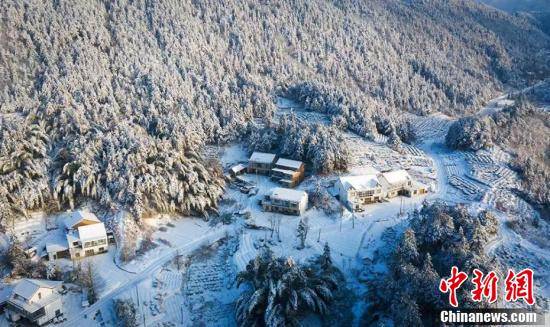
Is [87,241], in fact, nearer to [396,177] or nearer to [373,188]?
[373,188]

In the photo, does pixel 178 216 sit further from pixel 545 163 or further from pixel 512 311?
pixel 545 163

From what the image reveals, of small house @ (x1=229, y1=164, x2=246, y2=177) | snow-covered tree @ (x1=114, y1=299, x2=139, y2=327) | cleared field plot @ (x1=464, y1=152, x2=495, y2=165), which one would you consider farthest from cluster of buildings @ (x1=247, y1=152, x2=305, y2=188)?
cleared field plot @ (x1=464, y1=152, x2=495, y2=165)

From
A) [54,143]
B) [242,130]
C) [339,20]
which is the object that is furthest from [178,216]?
[339,20]

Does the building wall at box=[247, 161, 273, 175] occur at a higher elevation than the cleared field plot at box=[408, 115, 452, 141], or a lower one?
higher

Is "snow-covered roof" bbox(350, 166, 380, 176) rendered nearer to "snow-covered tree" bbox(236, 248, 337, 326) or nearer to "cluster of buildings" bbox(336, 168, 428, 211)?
"cluster of buildings" bbox(336, 168, 428, 211)

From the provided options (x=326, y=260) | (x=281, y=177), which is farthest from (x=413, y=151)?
(x=326, y=260)

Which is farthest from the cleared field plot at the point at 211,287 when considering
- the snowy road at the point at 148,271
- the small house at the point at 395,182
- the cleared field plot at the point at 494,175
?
the cleared field plot at the point at 494,175
